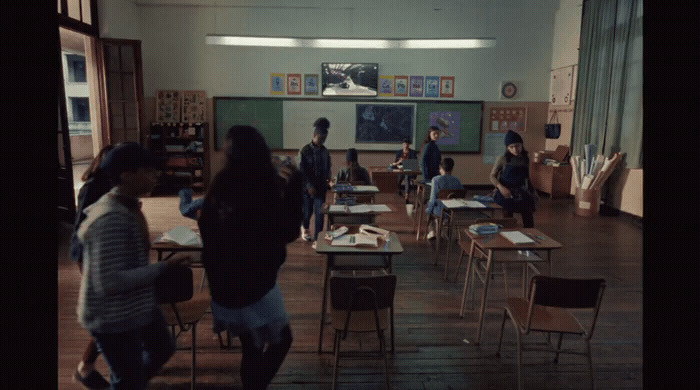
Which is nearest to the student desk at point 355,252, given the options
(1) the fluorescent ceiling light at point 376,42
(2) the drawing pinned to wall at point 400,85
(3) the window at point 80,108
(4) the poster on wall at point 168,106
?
(1) the fluorescent ceiling light at point 376,42

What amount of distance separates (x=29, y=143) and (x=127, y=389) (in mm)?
1452

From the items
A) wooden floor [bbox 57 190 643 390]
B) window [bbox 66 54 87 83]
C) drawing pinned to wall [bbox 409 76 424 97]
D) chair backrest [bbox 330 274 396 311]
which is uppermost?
window [bbox 66 54 87 83]

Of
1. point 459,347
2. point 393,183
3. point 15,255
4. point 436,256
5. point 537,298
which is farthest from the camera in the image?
point 393,183

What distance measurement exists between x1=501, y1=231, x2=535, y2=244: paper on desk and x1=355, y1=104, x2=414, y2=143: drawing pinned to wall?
6.43 metres

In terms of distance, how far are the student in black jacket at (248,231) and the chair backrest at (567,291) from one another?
1.40m

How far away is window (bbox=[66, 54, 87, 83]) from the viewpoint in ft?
52.0

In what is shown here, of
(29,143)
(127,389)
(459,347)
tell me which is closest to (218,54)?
(459,347)

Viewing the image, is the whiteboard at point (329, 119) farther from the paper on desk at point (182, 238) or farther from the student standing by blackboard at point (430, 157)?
the paper on desk at point (182, 238)

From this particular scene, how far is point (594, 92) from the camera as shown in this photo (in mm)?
8234

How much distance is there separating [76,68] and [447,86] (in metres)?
13.0

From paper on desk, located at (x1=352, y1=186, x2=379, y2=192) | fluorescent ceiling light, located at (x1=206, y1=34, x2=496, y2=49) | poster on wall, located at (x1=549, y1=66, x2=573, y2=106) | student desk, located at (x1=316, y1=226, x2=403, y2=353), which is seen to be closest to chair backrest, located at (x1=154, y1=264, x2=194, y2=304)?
student desk, located at (x1=316, y1=226, x2=403, y2=353)

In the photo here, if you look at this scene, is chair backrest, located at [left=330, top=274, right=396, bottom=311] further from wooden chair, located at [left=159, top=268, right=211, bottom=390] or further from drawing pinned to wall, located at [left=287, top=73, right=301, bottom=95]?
drawing pinned to wall, located at [left=287, top=73, right=301, bottom=95]

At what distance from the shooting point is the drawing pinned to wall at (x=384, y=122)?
986 centimetres
